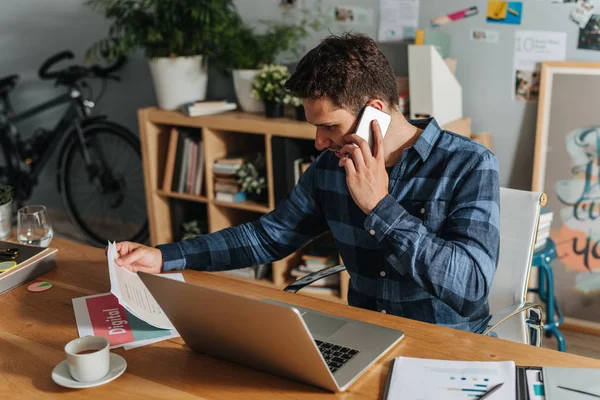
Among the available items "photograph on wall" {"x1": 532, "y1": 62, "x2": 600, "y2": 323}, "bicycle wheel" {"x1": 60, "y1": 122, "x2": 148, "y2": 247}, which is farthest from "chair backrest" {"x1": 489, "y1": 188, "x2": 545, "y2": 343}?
"bicycle wheel" {"x1": 60, "y1": 122, "x2": 148, "y2": 247}

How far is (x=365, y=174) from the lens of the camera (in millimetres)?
1467

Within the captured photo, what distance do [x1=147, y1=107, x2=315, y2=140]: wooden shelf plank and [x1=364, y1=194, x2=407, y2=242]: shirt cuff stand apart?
4.52 ft

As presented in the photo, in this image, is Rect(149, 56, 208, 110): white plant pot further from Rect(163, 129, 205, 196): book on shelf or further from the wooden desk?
the wooden desk

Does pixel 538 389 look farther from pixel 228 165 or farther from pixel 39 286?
pixel 228 165

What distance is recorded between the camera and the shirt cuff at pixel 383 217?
1.42 m

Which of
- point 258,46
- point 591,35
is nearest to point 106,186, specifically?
point 258,46

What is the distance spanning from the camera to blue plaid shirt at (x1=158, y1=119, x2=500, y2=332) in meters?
1.42

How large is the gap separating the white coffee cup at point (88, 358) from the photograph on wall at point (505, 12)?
80.9 inches

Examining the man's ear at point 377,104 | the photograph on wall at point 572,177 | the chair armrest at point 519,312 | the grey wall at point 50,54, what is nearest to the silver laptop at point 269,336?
the chair armrest at point 519,312

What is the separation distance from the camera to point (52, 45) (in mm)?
4094

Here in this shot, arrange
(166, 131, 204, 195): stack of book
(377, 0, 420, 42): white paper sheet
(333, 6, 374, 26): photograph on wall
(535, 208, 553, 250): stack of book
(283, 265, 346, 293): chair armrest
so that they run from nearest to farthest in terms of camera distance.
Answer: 1. (283, 265, 346, 293): chair armrest
2. (535, 208, 553, 250): stack of book
3. (377, 0, 420, 42): white paper sheet
4. (333, 6, 374, 26): photograph on wall
5. (166, 131, 204, 195): stack of book

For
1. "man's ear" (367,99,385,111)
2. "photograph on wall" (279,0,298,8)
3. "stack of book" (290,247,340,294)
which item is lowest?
"stack of book" (290,247,340,294)

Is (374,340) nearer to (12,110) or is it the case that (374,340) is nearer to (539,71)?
(539,71)

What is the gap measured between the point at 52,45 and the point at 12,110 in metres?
0.45
